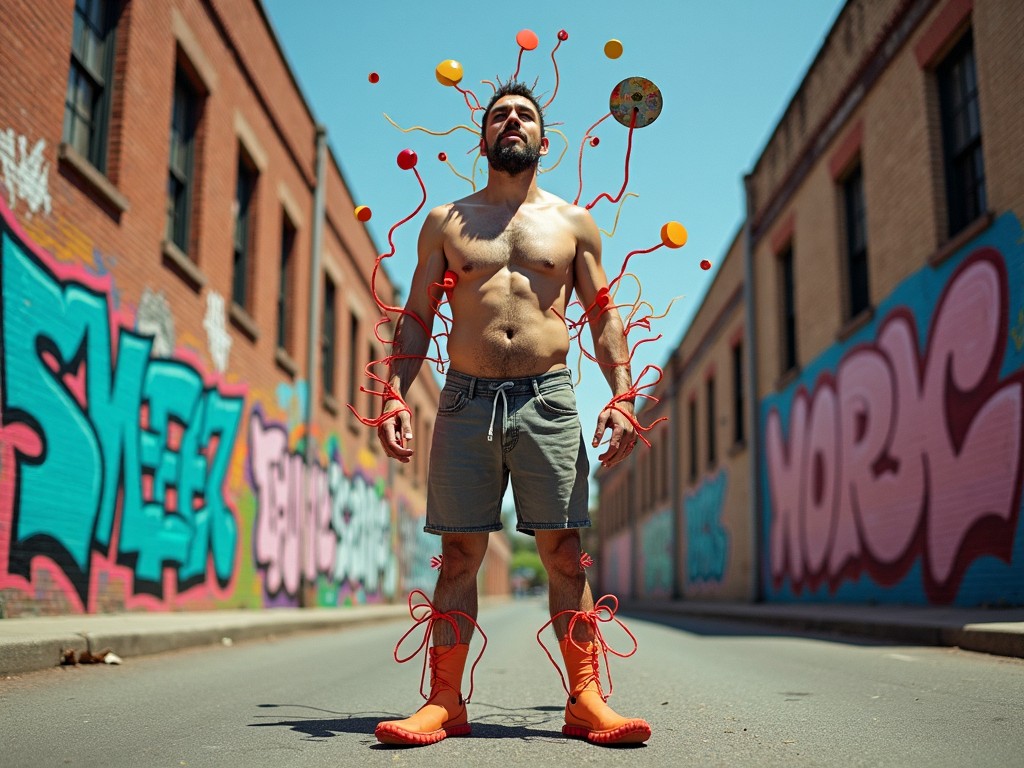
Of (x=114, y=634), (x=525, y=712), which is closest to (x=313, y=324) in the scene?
(x=114, y=634)

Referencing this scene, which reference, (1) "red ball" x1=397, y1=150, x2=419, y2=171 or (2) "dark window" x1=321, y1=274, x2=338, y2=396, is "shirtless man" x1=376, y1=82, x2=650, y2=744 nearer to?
(1) "red ball" x1=397, y1=150, x2=419, y2=171

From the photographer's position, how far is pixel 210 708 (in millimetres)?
4477

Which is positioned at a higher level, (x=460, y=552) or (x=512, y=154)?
(x=512, y=154)

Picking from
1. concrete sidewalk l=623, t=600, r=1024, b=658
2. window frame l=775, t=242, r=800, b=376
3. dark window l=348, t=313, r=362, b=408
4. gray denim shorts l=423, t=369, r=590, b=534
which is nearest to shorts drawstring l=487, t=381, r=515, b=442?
gray denim shorts l=423, t=369, r=590, b=534

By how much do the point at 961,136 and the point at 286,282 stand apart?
10196 millimetres

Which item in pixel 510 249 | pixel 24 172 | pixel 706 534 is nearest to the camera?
pixel 510 249

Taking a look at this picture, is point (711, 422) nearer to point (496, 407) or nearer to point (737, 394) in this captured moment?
point (737, 394)

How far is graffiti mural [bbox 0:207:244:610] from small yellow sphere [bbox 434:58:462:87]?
4.69 m

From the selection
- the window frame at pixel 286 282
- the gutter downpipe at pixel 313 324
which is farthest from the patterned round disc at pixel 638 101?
the gutter downpipe at pixel 313 324

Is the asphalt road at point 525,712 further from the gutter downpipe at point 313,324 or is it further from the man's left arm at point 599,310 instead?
the gutter downpipe at point 313,324

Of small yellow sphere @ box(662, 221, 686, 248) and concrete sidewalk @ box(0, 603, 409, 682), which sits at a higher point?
small yellow sphere @ box(662, 221, 686, 248)

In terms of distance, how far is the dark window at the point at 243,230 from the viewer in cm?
1409

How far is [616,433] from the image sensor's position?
3.76 meters

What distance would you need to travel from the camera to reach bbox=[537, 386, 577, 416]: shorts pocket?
12.3ft
